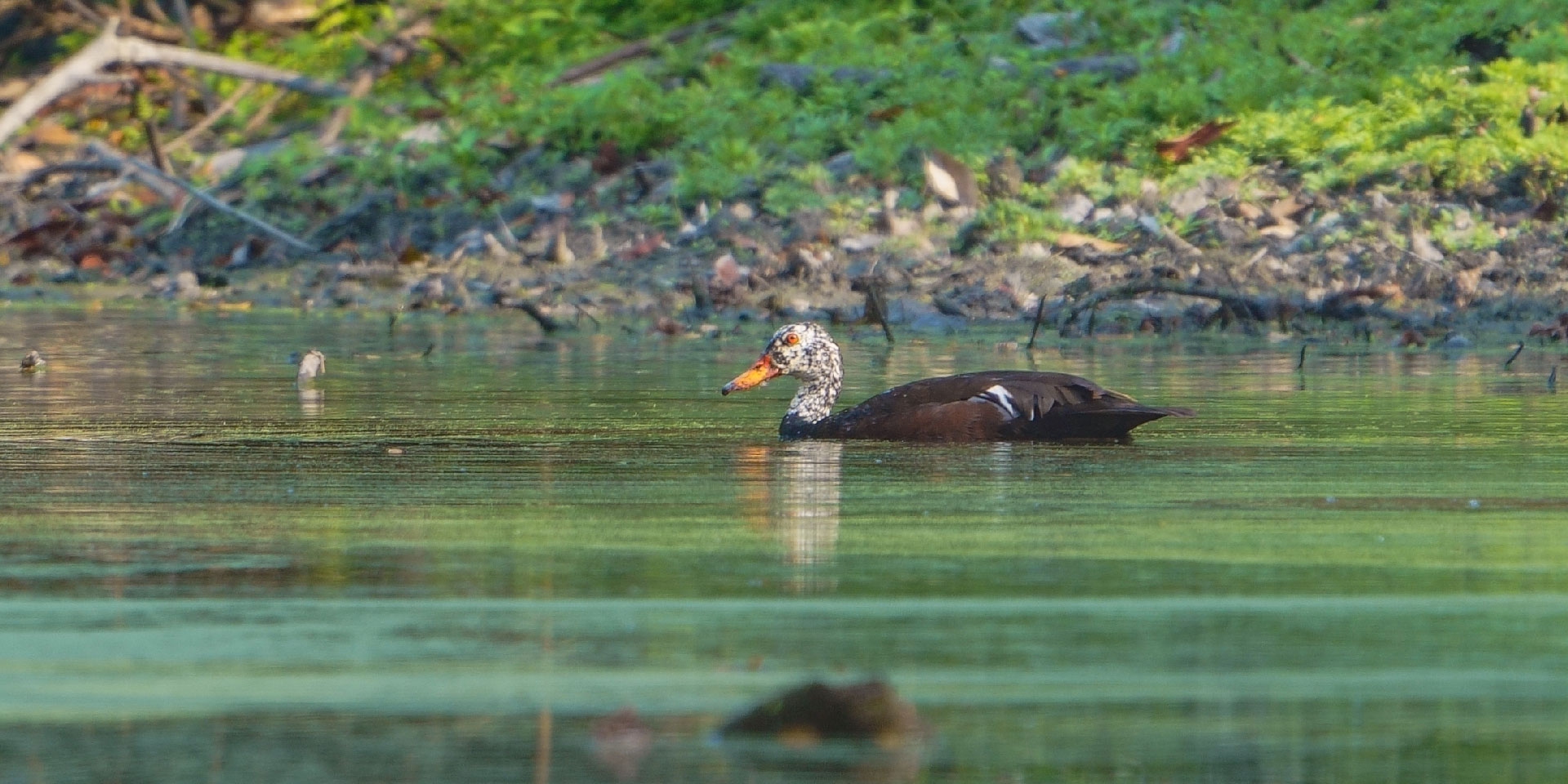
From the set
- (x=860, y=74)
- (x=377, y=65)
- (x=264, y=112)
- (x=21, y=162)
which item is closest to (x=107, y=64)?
(x=21, y=162)

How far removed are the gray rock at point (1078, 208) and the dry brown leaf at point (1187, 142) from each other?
0.67 m

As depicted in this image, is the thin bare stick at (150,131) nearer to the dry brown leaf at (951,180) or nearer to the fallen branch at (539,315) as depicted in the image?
the fallen branch at (539,315)

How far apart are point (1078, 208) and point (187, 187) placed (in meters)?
7.28

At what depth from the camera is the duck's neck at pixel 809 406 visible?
9539mm

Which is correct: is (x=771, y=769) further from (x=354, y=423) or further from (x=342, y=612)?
(x=354, y=423)

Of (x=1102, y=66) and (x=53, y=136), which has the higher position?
(x=1102, y=66)

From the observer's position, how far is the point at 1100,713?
4402mm

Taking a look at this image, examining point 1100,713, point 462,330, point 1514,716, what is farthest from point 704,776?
point 462,330

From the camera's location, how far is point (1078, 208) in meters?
17.3

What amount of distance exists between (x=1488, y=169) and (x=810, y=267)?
4.06m

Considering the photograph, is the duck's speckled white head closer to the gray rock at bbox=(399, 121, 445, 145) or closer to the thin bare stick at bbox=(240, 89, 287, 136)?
the gray rock at bbox=(399, 121, 445, 145)

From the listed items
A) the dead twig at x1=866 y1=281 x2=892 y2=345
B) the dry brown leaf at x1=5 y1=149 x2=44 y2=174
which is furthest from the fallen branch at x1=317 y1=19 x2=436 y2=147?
the dead twig at x1=866 y1=281 x2=892 y2=345

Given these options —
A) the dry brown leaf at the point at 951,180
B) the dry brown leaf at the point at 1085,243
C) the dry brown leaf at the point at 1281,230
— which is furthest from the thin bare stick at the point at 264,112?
the dry brown leaf at the point at 1281,230

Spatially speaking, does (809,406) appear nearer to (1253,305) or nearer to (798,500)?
(798,500)
